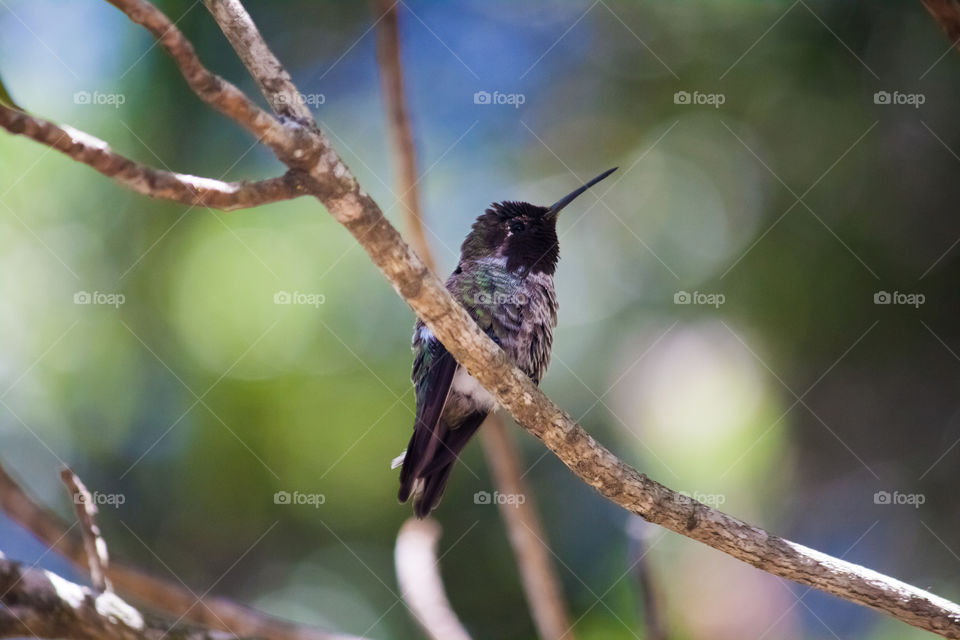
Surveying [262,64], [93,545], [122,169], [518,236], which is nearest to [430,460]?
[518,236]

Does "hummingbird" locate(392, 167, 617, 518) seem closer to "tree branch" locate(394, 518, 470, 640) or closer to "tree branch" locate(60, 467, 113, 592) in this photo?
"tree branch" locate(394, 518, 470, 640)

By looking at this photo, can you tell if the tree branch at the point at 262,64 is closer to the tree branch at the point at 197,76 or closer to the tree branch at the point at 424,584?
the tree branch at the point at 197,76

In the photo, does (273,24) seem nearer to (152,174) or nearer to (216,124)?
(216,124)

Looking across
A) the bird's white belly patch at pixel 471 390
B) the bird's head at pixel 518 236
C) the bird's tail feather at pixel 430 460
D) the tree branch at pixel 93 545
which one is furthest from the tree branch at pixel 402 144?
the tree branch at pixel 93 545

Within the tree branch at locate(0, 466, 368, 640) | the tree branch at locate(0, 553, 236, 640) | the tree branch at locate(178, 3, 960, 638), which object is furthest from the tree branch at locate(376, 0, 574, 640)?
the tree branch at locate(0, 553, 236, 640)

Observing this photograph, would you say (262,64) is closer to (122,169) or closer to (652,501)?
(122,169)

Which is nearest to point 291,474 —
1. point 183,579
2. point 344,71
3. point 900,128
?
point 183,579
